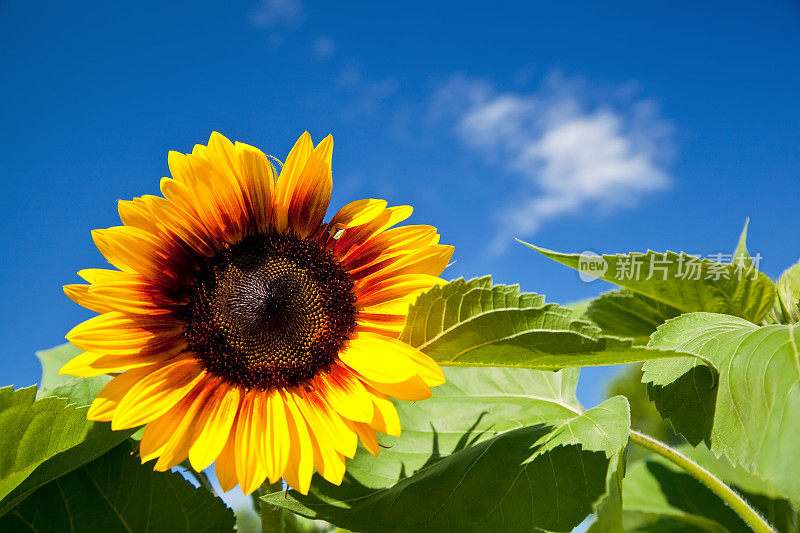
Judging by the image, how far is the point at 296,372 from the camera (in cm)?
95

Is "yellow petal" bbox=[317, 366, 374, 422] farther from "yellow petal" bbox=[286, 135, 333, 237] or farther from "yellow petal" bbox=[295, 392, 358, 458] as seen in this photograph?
"yellow petal" bbox=[286, 135, 333, 237]

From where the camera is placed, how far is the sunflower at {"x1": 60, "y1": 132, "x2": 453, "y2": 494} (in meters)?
0.83

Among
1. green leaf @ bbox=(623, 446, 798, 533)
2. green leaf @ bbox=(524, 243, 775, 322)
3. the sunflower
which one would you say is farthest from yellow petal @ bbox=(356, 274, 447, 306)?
green leaf @ bbox=(623, 446, 798, 533)

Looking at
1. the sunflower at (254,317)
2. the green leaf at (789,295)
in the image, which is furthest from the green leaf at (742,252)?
the sunflower at (254,317)

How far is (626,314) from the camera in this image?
137 centimetres

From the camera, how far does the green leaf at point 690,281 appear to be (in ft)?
3.38

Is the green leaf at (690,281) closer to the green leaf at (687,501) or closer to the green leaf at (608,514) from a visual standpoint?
the green leaf at (608,514)

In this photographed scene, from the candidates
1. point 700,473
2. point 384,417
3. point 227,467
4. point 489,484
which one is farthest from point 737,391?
point 227,467

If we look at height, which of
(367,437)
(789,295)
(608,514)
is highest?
(789,295)

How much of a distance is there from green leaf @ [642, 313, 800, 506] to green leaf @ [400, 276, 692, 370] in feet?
0.42

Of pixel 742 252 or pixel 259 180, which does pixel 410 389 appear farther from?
pixel 742 252

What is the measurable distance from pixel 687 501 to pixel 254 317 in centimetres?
122

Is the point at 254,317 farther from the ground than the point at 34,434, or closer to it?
farther from the ground

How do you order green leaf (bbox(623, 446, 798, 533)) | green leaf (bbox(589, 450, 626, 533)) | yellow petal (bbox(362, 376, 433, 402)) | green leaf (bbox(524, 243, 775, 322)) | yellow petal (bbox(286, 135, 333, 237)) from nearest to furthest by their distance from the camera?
green leaf (bbox(589, 450, 626, 533)) < yellow petal (bbox(362, 376, 433, 402)) < yellow petal (bbox(286, 135, 333, 237)) < green leaf (bbox(524, 243, 775, 322)) < green leaf (bbox(623, 446, 798, 533))
